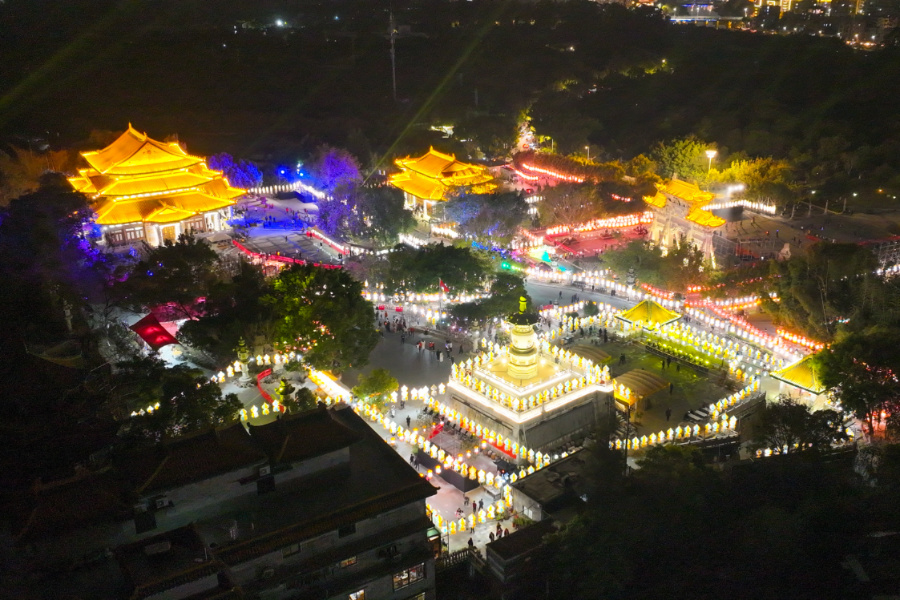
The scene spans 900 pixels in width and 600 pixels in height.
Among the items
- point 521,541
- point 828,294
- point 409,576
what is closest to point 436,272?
point 828,294

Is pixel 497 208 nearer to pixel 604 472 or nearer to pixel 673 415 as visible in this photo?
pixel 673 415

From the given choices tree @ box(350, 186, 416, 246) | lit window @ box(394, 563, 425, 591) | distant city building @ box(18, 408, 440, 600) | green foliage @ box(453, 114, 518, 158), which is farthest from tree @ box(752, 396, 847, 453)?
green foliage @ box(453, 114, 518, 158)

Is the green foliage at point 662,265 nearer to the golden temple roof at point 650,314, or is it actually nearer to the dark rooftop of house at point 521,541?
the golden temple roof at point 650,314

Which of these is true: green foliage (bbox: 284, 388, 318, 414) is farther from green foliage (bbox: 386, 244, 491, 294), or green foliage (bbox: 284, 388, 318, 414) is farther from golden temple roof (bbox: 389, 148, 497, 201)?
golden temple roof (bbox: 389, 148, 497, 201)

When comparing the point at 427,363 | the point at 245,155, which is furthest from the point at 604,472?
the point at 245,155

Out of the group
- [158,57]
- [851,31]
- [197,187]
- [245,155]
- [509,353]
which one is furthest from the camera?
[851,31]

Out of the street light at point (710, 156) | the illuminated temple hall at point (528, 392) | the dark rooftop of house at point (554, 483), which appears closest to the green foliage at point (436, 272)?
the illuminated temple hall at point (528, 392)
